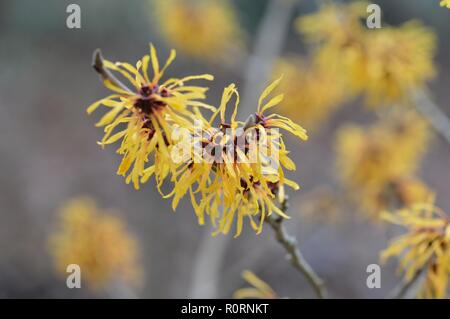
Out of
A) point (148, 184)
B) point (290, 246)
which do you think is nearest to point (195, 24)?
point (290, 246)

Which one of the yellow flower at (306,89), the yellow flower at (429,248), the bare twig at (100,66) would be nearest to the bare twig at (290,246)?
the yellow flower at (429,248)

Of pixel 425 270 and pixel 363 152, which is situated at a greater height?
pixel 363 152

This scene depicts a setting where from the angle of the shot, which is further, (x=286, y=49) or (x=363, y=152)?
(x=286, y=49)

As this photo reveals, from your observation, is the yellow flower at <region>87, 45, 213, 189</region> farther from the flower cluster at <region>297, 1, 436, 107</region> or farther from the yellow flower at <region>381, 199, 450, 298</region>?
the flower cluster at <region>297, 1, 436, 107</region>

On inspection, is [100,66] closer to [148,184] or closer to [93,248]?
[93,248]

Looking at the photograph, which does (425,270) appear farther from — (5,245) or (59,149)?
(59,149)

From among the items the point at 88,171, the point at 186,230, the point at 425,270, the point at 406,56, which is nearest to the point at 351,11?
the point at 406,56

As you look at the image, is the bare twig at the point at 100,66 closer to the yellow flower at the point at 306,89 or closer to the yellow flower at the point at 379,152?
the yellow flower at the point at 379,152
